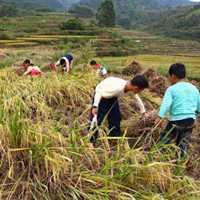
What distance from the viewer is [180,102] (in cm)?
558

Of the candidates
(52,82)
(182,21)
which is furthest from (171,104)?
(182,21)

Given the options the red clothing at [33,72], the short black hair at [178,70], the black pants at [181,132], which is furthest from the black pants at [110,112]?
the red clothing at [33,72]

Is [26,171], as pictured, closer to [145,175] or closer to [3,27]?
[145,175]

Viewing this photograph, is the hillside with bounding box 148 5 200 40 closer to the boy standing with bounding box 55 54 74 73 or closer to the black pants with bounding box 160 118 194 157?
the boy standing with bounding box 55 54 74 73

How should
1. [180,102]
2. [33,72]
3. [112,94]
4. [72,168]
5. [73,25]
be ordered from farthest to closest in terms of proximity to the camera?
[73,25], [33,72], [112,94], [180,102], [72,168]

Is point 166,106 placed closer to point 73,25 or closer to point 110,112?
point 110,112

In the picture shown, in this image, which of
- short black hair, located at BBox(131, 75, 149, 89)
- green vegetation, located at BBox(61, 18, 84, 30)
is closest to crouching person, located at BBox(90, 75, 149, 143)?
short black hair, located at BBox(131, 75, 149, 89)

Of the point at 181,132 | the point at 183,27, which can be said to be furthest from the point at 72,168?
the point at 183,27

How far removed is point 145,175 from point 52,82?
4.74 m

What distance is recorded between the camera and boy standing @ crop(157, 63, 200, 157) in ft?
18.1

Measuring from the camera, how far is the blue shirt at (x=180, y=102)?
5.50 meters

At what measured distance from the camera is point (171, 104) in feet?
18.4

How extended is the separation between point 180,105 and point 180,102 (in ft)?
0.14

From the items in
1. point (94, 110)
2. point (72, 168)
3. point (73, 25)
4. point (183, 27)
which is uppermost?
point (94, 110)
